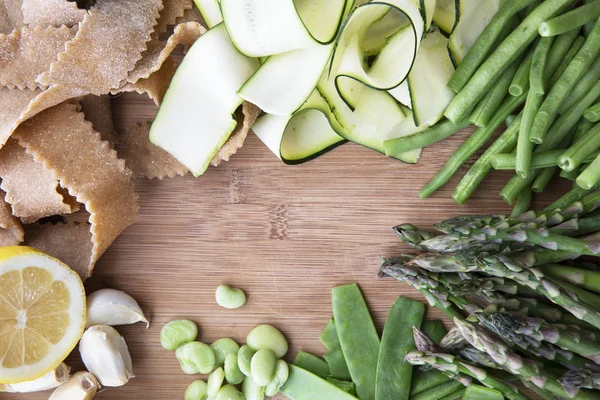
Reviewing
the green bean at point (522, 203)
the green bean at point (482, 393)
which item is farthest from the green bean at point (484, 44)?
the green bean at point (482, 393)

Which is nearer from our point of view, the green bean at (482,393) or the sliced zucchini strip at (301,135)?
the green bean at (482,393)

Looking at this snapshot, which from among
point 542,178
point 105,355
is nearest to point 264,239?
point 105,355

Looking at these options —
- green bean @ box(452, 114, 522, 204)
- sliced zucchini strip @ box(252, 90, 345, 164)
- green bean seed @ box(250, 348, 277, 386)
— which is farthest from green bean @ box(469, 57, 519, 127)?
green bean seed @ box(250, 348, 277, 386)

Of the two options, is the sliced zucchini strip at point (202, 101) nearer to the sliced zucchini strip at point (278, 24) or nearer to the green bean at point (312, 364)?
the sliced zucchini strip at point (278, 24)

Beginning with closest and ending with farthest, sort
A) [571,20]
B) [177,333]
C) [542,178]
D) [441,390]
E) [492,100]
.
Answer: [571,20]
[492,100]
[542,178]
[441,390]
[177,333]

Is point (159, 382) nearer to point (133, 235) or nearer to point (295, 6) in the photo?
point (133, 235)

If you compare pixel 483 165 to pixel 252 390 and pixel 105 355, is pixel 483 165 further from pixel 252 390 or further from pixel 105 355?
pixel 105 355
